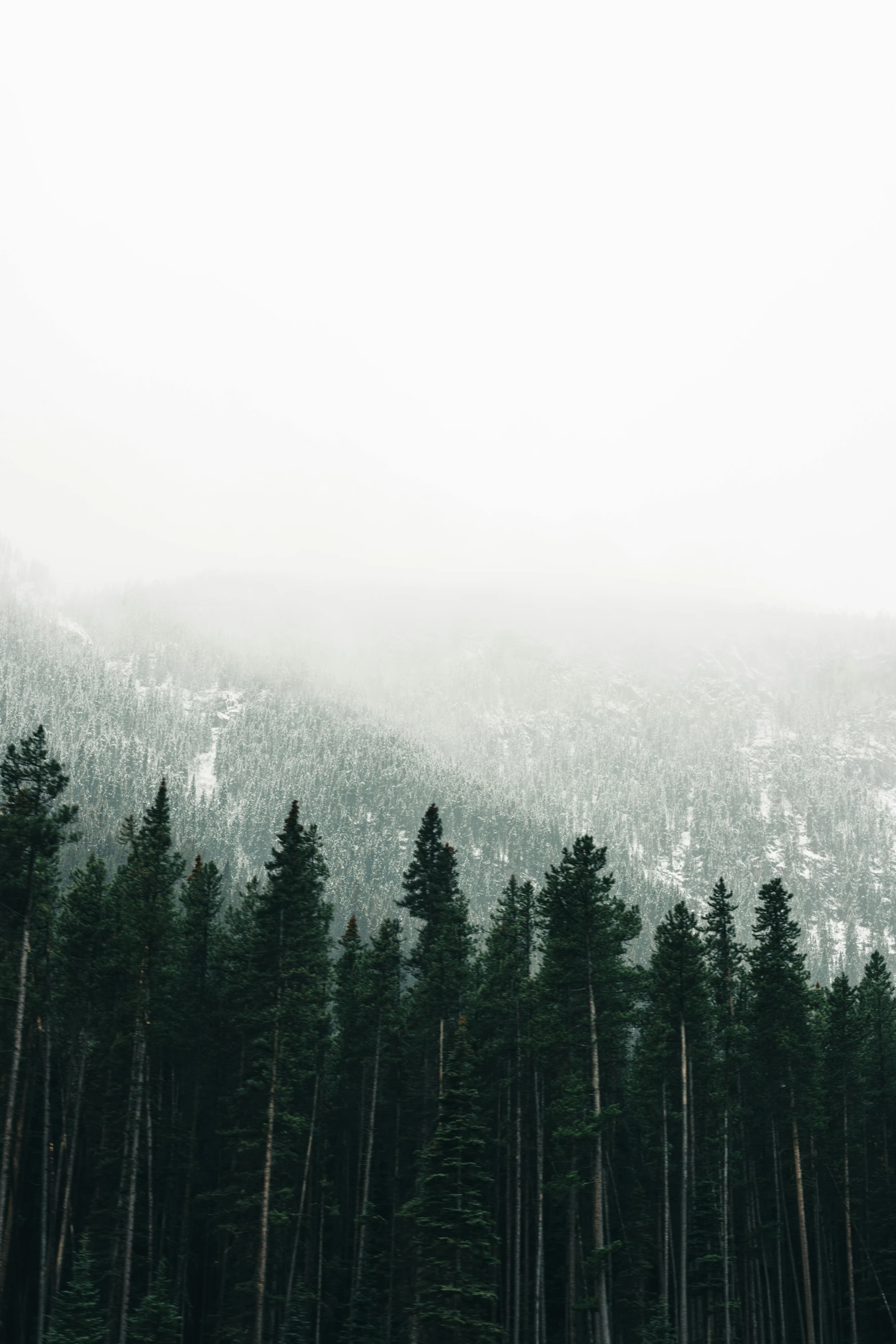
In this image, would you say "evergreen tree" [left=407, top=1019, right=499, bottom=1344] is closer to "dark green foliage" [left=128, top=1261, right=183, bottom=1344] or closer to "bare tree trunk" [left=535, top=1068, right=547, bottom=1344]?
"bare tree trunk" [left=535, top=1068, right=547, bottom=1344]

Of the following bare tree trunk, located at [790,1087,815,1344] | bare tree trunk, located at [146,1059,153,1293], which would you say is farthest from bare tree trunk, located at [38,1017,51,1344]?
bare tree trunk, located at [790,1087,815,1344]

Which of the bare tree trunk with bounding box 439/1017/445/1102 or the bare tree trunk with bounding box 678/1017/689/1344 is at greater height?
the bare tree trunk with bounding box 439/1017/445/1102

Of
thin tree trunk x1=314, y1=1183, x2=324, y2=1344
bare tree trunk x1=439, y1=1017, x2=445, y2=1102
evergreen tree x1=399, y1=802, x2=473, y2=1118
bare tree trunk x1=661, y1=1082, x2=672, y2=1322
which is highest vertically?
evergreen tree x1=399, y1=802, x2=473, y2=1118

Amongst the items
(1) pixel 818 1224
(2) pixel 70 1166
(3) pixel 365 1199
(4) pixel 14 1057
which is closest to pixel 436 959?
(3) pixel 365 1199

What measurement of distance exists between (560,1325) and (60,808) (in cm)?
3509

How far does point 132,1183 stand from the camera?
98.6ft

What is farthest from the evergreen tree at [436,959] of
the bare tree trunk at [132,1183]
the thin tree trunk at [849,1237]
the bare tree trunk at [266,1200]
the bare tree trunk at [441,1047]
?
the thin tree trunk at [849,1237]

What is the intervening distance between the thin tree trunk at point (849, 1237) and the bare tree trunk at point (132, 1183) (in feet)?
83.8

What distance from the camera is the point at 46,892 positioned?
29.1 metres

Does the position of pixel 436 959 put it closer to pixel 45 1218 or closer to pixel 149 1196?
pixel 149 1196

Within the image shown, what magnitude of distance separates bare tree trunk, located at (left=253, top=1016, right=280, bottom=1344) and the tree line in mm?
102

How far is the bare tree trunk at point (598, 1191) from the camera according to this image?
92.4ft

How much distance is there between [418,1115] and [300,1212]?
22.0 feet

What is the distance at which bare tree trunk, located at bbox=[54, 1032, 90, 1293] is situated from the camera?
32.2m
